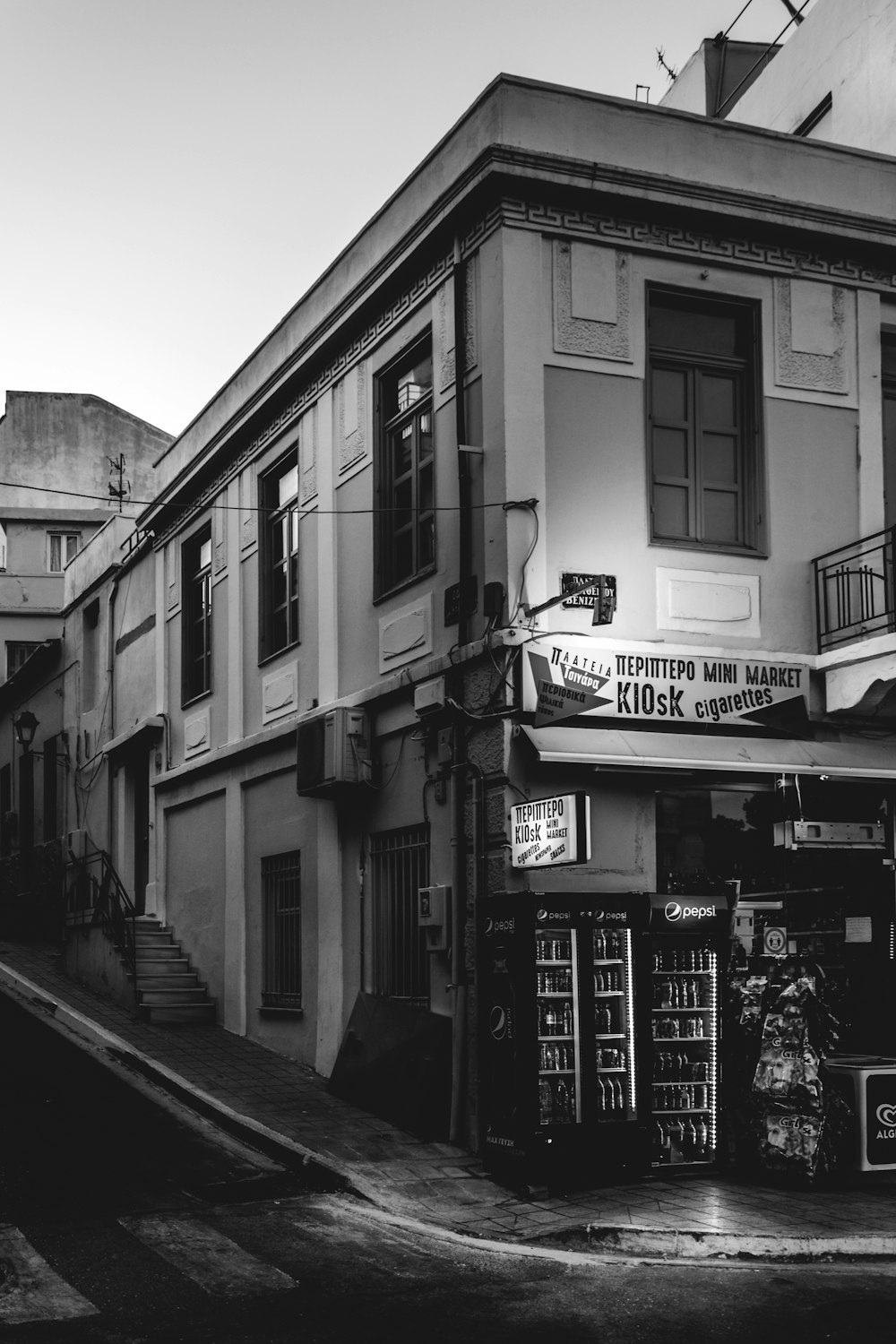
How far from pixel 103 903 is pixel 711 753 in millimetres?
10223

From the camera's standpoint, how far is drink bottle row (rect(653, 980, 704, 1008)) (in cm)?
1052

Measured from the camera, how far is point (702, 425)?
40.1ft

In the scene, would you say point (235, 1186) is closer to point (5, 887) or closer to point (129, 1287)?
point (129, 1287)

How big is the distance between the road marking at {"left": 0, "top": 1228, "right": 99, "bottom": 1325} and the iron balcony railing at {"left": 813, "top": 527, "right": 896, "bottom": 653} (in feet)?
24.8

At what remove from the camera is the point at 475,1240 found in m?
8.70

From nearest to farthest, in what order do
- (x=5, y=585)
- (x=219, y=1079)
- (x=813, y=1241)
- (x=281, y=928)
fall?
1. (x=813, y=1241)
2. (x=219, y=1079)
3. (x=281, y=928)
4. (x=5, y=585)

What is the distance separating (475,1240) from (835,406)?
24.3 ft

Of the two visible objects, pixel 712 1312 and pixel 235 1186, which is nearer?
pixel 712 1312

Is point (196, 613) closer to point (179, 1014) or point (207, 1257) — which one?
point (179, 1014)

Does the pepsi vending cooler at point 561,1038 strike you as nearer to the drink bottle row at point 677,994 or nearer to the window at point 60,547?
the drink bottle row at point 677,994

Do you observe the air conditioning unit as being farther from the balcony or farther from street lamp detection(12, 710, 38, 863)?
street lamp detection(12, 710, 38, 863)

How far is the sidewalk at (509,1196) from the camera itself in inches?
332

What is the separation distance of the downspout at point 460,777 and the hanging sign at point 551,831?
813mm

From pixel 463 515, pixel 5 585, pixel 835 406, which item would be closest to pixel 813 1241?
pixel 463 515
